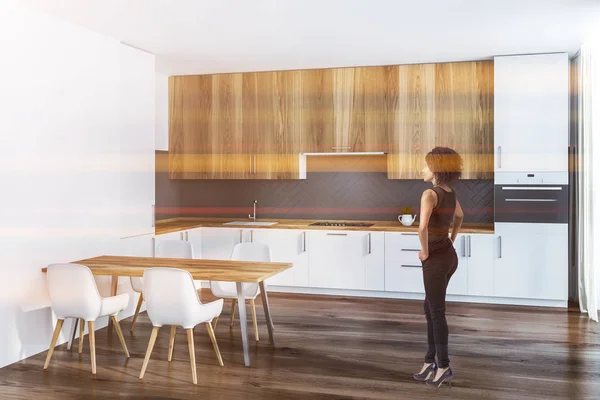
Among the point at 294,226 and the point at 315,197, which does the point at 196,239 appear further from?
the point at 315,197

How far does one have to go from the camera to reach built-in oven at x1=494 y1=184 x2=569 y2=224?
20.1 feet

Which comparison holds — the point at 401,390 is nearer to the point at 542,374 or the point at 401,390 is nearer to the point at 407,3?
the point at 542,374

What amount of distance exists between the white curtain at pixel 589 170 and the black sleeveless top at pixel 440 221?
2420mm

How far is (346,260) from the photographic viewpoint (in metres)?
6.71

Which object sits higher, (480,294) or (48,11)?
(48,11)

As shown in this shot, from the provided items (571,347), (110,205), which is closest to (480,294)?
(571,347)

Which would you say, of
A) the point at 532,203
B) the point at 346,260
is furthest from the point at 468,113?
the point at 346,260

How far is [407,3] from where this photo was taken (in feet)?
14.5

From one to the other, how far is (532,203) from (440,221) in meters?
2.70

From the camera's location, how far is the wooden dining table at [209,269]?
427 cm

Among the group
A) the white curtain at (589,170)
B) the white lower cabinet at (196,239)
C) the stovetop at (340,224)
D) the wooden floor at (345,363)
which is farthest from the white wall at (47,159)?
the white curtain at (589,170)

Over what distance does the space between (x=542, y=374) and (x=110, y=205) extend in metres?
3.79

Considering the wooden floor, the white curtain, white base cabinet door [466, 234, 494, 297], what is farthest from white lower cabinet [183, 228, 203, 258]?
the white curtain

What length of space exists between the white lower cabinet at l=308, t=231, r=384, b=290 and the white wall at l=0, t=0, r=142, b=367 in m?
2.21
